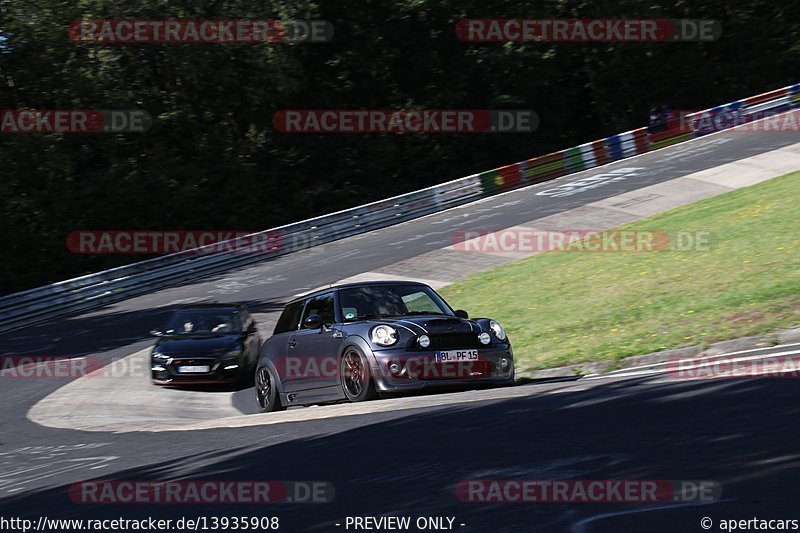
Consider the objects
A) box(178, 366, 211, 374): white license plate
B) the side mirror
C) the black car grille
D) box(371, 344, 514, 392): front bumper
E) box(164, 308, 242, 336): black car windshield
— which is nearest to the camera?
box(371, 344, 514, 392): front bumper

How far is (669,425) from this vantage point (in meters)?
7.59

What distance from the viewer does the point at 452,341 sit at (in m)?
11.6

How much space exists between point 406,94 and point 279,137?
22.6 ft

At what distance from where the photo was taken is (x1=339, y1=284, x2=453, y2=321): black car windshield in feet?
40.8

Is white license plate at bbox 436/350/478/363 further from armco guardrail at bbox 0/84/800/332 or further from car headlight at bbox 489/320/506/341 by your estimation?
armco guardrail at bbox 0/84/800/332

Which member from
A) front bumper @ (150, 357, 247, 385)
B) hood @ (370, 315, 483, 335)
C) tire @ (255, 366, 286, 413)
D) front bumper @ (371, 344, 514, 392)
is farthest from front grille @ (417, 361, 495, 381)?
front bumper @ (150, 357, 247, 385)

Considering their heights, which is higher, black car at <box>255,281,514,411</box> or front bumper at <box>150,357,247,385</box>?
black car at <box>255,281,514,411</box>

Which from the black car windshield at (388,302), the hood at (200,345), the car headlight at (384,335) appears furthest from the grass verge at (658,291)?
the hood at (200,345)

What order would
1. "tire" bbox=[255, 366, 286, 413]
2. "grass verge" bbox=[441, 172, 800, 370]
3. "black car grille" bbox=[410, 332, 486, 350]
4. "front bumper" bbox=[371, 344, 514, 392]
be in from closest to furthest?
1. "front bumper" bbox=[371, 344, 514, 392]
2. "black car grille" bbox=[410, 332, 486, 350]
3. "tire" bbox=[255, 366, 286, 413]
4. "grass verge" bbox=[441, 172, 800, 370]

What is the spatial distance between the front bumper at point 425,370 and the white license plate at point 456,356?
41mm

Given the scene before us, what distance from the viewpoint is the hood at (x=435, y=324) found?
11.5 metres

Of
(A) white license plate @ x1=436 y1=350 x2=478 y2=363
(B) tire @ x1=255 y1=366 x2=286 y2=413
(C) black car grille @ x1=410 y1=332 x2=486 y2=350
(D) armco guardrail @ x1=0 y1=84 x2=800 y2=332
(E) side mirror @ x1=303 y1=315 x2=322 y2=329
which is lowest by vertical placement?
(B) tire @ x1=255 y1=366 x2=286 y2=413

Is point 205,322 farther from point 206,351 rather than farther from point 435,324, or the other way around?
point 435,324

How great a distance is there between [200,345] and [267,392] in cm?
446
